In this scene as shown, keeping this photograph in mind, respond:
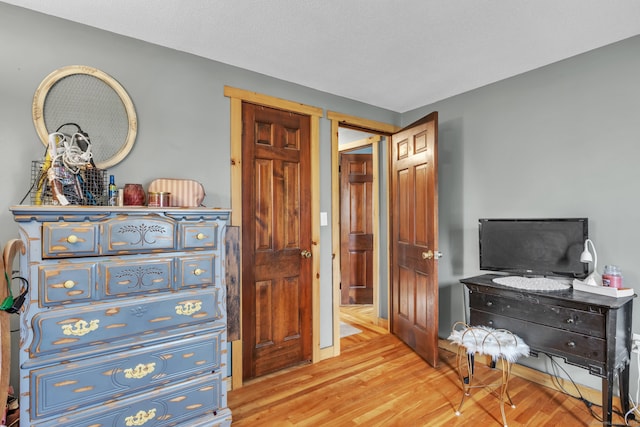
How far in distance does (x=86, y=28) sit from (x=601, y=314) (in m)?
3.52

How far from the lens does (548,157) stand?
256 centimetres

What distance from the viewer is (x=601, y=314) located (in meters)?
1.91

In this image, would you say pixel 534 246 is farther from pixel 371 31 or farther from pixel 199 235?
pixel 199 235

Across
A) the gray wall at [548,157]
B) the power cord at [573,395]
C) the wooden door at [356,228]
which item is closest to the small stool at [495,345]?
the power cord at [573,395]

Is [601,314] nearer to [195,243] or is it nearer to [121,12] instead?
[195,243]

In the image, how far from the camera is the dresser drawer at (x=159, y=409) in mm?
1529

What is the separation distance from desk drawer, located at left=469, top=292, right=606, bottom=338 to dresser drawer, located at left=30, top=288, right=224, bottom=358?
1894 mm

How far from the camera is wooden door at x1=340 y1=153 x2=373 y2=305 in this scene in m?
4.89

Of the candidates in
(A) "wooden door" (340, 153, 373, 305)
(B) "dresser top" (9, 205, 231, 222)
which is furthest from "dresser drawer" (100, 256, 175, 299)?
(A) "wooden door" (340, 153, 373, 305)

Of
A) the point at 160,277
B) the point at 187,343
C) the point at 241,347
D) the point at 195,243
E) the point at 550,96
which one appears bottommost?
the point at 241,347

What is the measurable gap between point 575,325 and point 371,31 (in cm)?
222

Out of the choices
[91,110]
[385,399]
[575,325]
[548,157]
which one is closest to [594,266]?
[575,325]

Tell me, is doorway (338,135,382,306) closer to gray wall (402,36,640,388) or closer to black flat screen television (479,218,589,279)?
gray wall (402,36,640,388)

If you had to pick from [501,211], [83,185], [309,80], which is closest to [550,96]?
[501,211]
